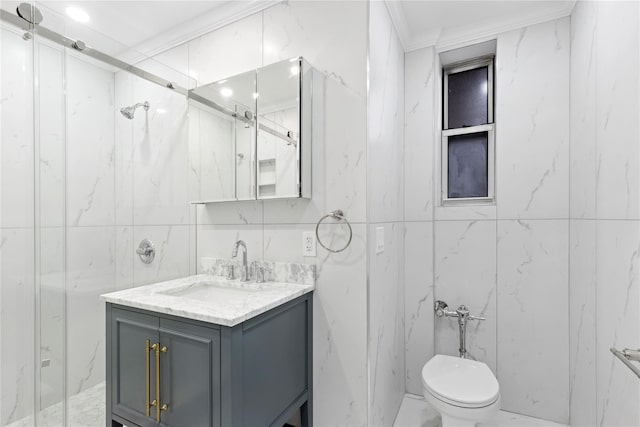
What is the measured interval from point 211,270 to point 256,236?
427 millimetres

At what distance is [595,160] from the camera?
1456mm

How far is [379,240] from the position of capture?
66.1 inches

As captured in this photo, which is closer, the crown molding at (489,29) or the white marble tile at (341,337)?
the white marble tile at (341,337)

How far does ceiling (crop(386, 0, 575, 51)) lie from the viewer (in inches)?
73.0

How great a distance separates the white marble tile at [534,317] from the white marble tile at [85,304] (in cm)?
245

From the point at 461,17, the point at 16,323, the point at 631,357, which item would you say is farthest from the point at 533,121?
the point at 16,323

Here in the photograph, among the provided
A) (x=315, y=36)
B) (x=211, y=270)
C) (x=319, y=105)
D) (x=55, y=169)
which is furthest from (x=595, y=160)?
(x=55, y=169)

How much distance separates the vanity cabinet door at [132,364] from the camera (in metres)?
1.37

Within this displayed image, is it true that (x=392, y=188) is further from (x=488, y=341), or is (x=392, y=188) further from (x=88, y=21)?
(x=88, y=21)

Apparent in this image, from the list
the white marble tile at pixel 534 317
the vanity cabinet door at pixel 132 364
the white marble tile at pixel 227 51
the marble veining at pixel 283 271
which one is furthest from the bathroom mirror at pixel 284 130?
the white marble tile at pixel 534 317

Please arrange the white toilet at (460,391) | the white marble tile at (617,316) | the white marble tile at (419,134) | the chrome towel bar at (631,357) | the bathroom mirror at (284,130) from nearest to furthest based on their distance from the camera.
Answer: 1. the chrome towel bar at (631,357)
2. the white marble tile at (617,316)
3. the white toilet at (460,391)
4. the bathroom mirror at (284,130)
5. the white marble tile at (419,134)

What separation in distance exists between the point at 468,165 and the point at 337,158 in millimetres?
1201

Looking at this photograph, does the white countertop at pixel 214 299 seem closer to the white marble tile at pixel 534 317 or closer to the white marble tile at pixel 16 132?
the white marble tile at pixel 16 132

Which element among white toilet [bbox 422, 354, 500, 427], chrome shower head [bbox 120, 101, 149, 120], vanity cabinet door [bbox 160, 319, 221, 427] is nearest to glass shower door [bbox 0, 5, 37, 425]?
chrome shower head [bbox 120, 101, 149, 120]
